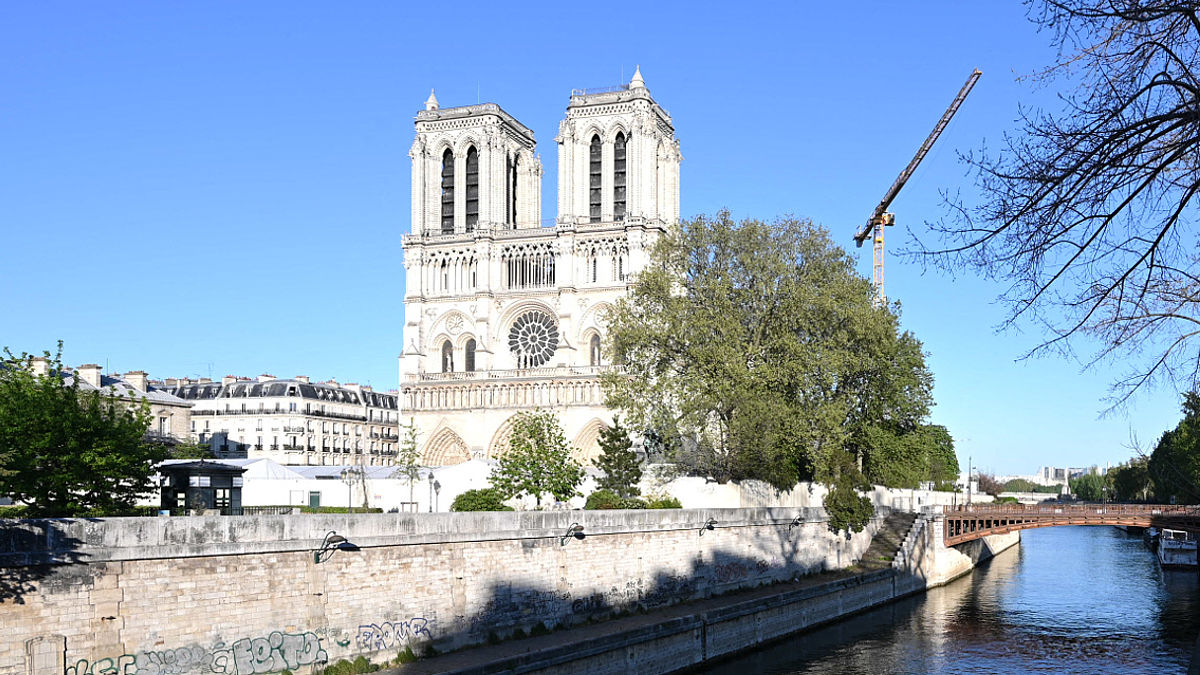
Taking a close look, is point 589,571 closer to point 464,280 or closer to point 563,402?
point 563,402

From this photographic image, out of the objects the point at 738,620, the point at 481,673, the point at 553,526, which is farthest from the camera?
the point at 738,620

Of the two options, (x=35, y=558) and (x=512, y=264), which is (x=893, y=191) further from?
(x=35, y=558)

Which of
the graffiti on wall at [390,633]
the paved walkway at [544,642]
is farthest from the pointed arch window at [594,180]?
the graffiti on wall at [390,633]

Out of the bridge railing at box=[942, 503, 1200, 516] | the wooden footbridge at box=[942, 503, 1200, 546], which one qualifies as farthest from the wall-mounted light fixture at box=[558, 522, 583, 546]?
the bridge railing at box=[942, 503, 1200, 516]

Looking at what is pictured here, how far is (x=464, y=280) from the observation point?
288 ft

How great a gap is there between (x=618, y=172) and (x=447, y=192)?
46.8ft

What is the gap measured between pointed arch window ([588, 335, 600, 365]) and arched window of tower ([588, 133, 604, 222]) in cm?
878

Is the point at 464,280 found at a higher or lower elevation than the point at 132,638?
higher

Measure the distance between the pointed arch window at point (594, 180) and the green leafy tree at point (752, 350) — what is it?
33.8 meters

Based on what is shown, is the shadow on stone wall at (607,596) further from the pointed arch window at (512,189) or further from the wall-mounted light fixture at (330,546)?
the pointed arch window at (512,189)

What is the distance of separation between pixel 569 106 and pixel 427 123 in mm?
11545

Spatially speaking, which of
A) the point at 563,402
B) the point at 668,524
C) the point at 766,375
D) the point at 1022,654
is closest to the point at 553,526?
the point at 668,524

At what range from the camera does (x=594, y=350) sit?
83750 mm

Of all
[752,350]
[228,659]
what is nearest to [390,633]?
[228,659]
